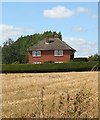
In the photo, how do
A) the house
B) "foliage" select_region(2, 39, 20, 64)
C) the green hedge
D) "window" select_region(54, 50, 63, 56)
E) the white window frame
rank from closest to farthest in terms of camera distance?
1. the green hedge
2. the house
3. "window" select_region(54, 50, 63, 56)
4. the white window frame
5. "foliage" select_region(2, 39, 20, 64)

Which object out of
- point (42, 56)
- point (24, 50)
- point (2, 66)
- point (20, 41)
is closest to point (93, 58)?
point (42, 56)

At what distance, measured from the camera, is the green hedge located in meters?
31.7

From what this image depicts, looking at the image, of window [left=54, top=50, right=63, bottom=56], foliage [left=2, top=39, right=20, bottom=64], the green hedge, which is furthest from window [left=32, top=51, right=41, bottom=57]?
the green hedge

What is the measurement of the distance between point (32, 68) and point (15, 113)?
1013 inches

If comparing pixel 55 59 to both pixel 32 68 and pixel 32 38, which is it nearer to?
pixel 32 68

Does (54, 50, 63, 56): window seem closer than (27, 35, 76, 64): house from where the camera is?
No

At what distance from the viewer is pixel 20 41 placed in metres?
68.8

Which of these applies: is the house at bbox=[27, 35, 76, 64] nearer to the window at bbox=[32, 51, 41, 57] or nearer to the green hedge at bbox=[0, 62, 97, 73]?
the window at bbox=[32, 51, 41, 57]

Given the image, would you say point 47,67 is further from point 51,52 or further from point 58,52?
point 58,52

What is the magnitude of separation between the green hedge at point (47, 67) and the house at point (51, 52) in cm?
1092

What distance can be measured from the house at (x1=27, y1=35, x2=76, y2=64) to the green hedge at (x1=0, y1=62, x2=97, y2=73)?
10.9 meters

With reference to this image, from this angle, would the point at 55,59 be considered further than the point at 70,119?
Yes

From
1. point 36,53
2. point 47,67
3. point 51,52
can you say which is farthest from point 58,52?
point 47,67

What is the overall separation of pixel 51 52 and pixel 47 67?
12.2 meters
